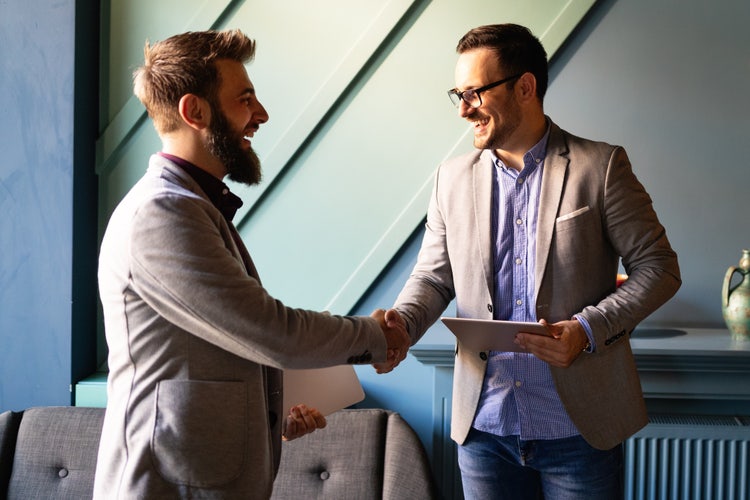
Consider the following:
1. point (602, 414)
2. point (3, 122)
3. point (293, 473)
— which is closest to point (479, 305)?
point (602, 414)

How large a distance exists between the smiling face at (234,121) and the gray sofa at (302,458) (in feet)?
4.02

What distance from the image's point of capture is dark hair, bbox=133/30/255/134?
1677 millimetres

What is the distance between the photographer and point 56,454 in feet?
9.07

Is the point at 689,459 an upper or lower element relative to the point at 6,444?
upper

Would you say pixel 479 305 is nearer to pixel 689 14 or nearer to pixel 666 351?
pixel 666 351

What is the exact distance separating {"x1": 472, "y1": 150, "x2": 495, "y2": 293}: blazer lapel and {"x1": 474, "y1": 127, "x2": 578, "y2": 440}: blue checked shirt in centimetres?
2

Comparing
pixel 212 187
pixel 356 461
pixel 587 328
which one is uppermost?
pixel 587 328

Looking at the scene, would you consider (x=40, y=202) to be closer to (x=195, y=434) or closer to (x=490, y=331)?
(x=195, y=434)

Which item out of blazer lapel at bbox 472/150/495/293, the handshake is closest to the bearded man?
the handshake

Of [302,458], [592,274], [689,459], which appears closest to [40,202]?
[302,458]

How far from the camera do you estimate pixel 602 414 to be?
190 centimetres

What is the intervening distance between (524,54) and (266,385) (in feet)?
3.51

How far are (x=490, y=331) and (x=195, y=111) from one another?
0.82 metres

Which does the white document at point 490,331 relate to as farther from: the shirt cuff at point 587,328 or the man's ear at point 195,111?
the man's ear at point 195,111
